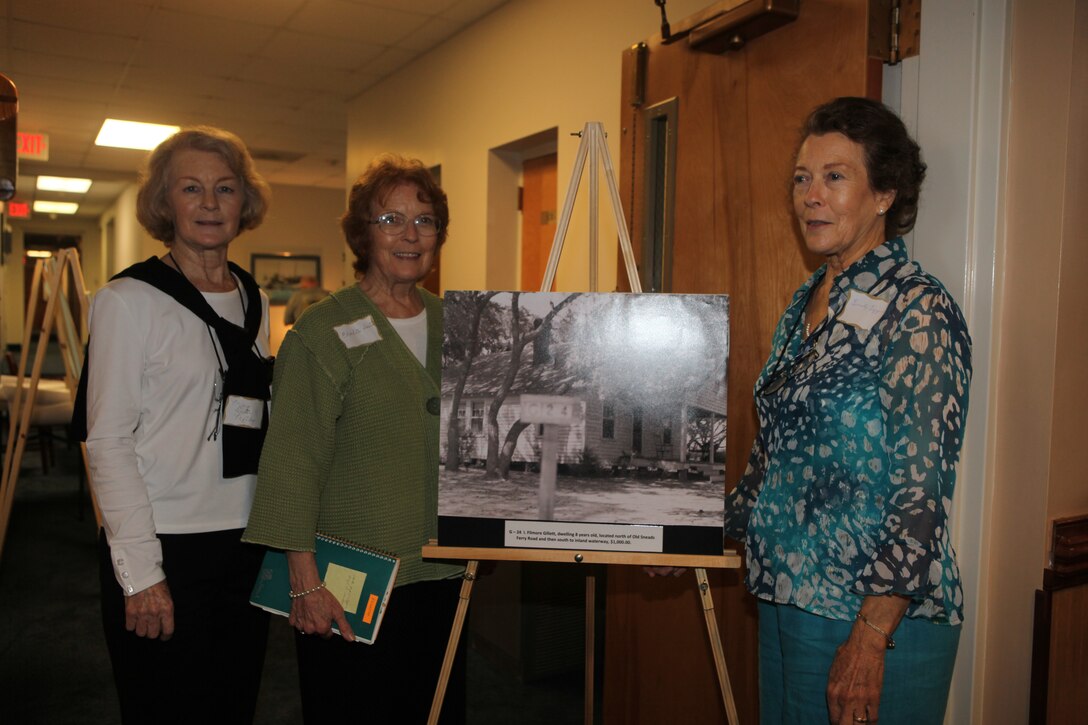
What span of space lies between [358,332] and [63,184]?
11664 mm

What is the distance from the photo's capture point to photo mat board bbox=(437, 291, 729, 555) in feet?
4.81

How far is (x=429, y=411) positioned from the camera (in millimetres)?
1608

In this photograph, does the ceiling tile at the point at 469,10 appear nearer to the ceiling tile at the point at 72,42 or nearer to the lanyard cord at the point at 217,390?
the ceiling tile at the point at 72,42

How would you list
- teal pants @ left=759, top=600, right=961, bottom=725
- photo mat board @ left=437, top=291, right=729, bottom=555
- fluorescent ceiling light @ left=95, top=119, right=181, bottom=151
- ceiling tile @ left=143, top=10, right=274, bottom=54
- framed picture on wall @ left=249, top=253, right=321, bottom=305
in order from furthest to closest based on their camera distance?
framed picture on wall @ left=249, top=253, right=321, bottom=305 < fluorescent ceiling light @ left=95, top=119, right=181, bottom=151 < ceiling tile @ left=143, top=10, right=274, bottom=54 < photo mat board @ left=437, top=291, right=729, bottom=555 < teal pants @ left=759, top=600, right=961, bottom=725

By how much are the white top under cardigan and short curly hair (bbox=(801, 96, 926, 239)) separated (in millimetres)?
1238

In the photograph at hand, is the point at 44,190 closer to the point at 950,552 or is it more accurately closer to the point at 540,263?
the point at 540,263

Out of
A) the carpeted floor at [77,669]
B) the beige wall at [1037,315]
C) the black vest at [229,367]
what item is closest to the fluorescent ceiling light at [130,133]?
the carpeted floor at [77,669]

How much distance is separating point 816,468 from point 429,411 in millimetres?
734

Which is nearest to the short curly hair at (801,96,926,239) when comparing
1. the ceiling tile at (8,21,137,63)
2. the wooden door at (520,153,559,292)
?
the wooden door at (520,153,559,292)

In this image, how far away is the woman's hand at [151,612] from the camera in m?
A: 1.48

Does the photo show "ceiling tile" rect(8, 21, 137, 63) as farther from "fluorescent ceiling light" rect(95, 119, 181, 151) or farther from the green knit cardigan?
the green knit cardigan

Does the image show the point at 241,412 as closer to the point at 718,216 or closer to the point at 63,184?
the point at 718,216

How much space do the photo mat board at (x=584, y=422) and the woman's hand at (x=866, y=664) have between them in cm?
30

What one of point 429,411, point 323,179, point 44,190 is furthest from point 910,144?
point 44,190
